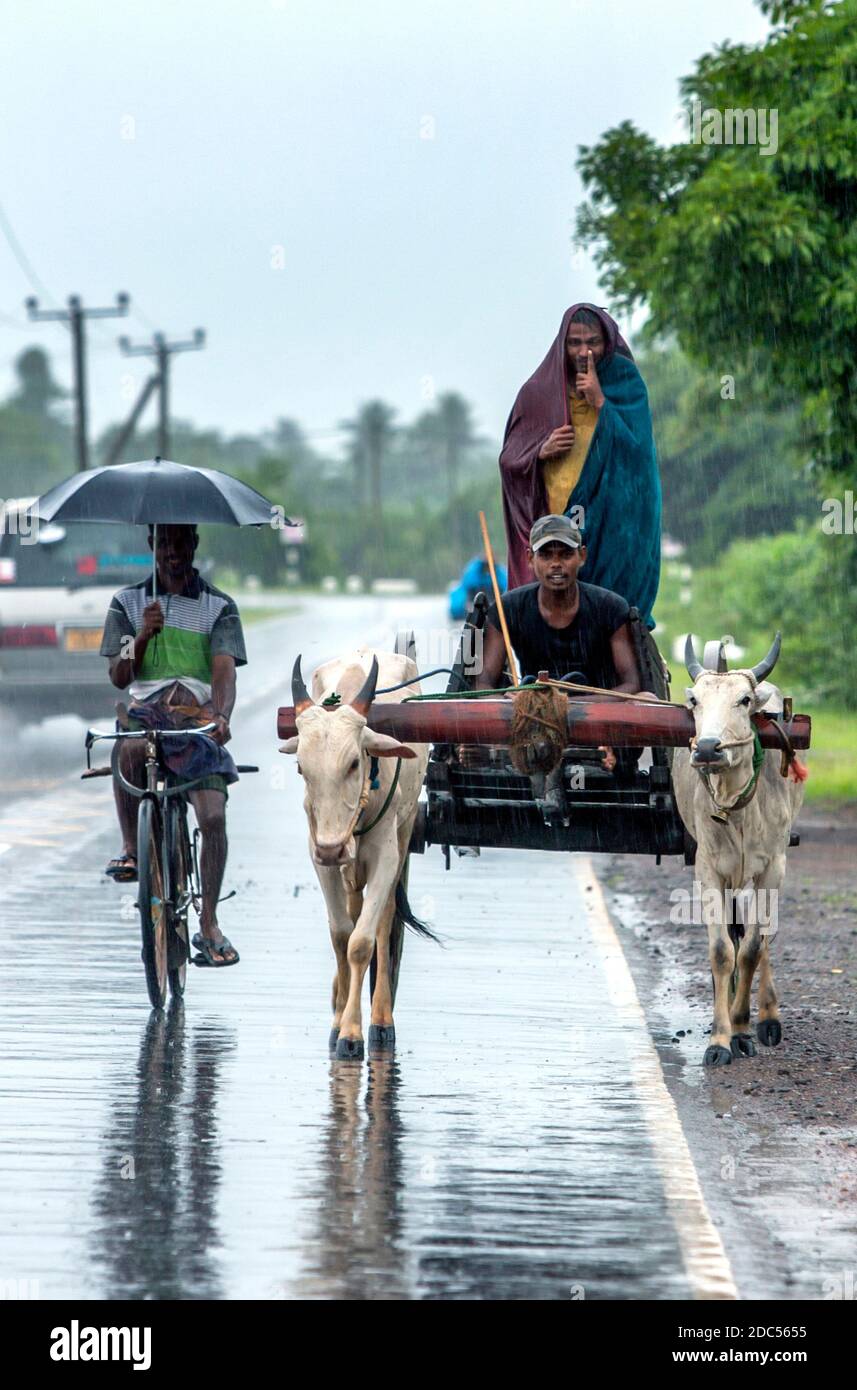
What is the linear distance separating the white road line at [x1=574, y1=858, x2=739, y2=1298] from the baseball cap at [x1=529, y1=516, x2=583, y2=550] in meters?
2.07

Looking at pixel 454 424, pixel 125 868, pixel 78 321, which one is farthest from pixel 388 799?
pixel 454 424

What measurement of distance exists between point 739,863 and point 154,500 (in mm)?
2984

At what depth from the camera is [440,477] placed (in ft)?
635

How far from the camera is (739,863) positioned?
9070mm

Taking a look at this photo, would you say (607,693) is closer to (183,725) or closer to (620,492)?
(620,492)

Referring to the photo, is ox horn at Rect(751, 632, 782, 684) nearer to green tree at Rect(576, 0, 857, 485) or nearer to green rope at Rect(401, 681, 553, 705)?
green rope at Rect(401, 681, 553, 705)

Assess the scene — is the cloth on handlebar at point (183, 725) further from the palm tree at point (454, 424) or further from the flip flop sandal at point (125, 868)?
the palm tree at point (454, 424)

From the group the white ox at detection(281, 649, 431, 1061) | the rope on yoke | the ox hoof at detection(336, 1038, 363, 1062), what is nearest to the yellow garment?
the white ox at detection(281, 649, 431, 1061)

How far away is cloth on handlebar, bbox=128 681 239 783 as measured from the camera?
981cm

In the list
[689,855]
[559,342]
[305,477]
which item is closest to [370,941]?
[689,855]

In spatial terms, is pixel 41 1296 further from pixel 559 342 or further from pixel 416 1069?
pixel 559 342

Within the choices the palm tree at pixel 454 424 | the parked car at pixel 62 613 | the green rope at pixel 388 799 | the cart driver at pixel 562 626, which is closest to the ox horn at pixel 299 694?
the green rope at pixel 388 799
